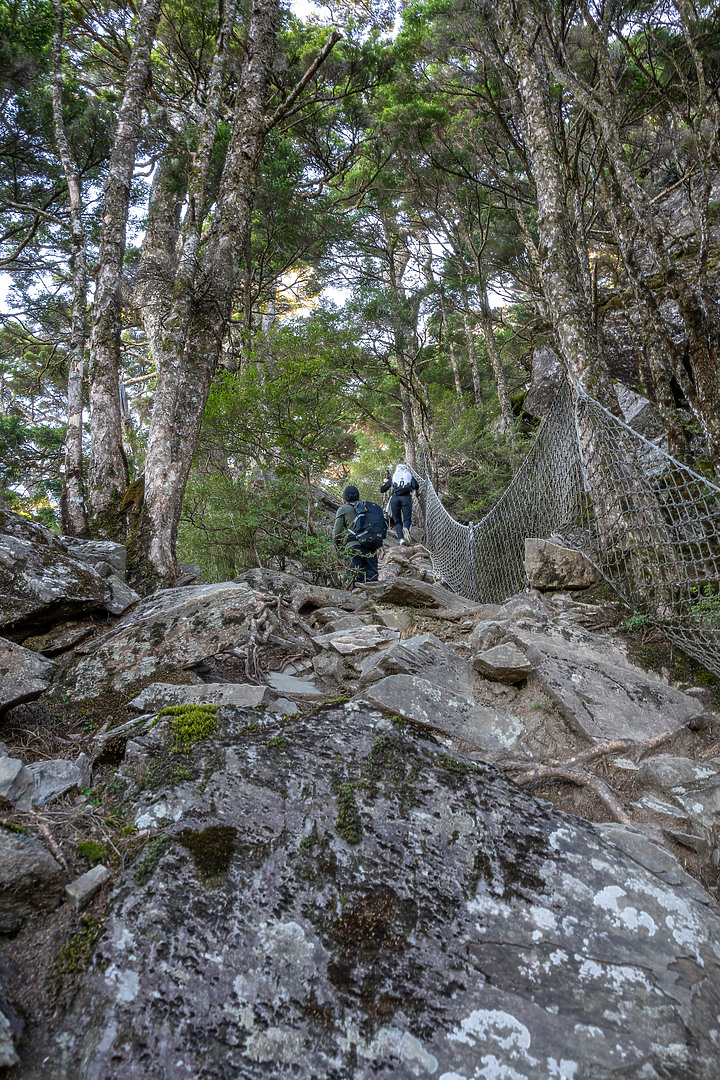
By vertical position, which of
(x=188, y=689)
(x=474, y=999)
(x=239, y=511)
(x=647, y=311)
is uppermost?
(x=647, y=311)

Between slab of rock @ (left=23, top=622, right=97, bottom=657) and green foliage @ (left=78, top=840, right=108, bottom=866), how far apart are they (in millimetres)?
1214

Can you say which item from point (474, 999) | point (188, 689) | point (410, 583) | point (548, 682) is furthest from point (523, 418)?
point (474, 999)

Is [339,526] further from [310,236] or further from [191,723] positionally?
[310,236]

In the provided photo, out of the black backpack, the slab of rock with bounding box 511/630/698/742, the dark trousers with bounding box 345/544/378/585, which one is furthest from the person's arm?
the slab of rock with bounding box 511/630/698/742

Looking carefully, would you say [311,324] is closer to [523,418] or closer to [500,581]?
[500,581]

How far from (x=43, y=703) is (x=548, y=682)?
5.78 ft

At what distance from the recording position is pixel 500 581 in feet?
14.3

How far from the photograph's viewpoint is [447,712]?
185cm

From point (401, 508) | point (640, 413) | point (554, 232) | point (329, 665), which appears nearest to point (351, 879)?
point (329, 665)

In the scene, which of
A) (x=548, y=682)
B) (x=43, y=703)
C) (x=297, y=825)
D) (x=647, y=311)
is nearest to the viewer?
(x=297, y=825)

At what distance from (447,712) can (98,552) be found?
1.90 meters

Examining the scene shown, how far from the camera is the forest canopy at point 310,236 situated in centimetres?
346

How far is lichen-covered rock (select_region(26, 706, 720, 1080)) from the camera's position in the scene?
0.76 metres

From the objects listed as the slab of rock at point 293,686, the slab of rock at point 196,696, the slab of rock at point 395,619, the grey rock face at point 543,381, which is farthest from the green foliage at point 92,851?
the grey rock face at point 543,381
